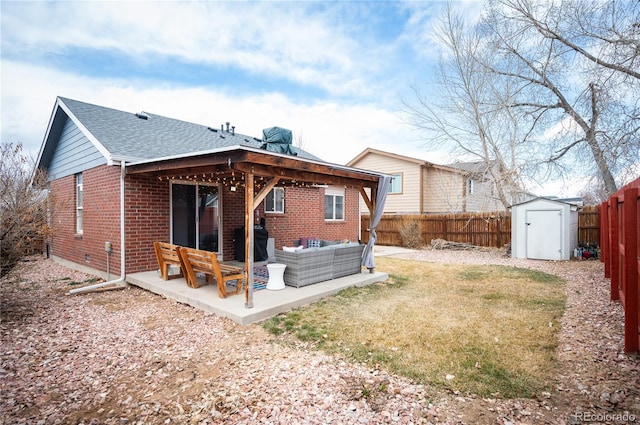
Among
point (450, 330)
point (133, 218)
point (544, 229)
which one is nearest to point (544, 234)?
point (544, 229)

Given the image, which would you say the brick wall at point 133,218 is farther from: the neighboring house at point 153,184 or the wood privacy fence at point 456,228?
the wood privacy fence at point 456,228

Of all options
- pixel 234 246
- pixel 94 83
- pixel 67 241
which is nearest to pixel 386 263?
pixel 234 246

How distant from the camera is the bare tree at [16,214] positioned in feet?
17.5

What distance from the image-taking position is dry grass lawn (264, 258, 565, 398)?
3.44 m

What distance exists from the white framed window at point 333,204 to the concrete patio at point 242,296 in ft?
19.3

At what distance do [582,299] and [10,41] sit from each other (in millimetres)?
13461

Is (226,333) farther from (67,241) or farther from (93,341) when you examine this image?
(67,241)

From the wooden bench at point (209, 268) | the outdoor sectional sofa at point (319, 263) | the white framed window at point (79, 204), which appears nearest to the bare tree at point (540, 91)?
the outdoor sectional sofa at point (319, 263)

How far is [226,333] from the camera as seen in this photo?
15.1 ft

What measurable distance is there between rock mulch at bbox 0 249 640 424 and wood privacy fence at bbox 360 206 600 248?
897 centimetres

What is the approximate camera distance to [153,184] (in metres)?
7.82

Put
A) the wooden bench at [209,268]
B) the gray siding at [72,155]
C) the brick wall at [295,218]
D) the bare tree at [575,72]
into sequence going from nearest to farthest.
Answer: the wooden bench at [209,268] < the bare tree at [575,72] < the gray siding at [72,155] < the brick wall at [295,218]

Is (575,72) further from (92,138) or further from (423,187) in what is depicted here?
(92,138)

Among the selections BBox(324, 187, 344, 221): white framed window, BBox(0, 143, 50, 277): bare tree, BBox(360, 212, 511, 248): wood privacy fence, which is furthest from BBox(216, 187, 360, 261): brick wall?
BBox(0, 143, 50, 277): bare tree
